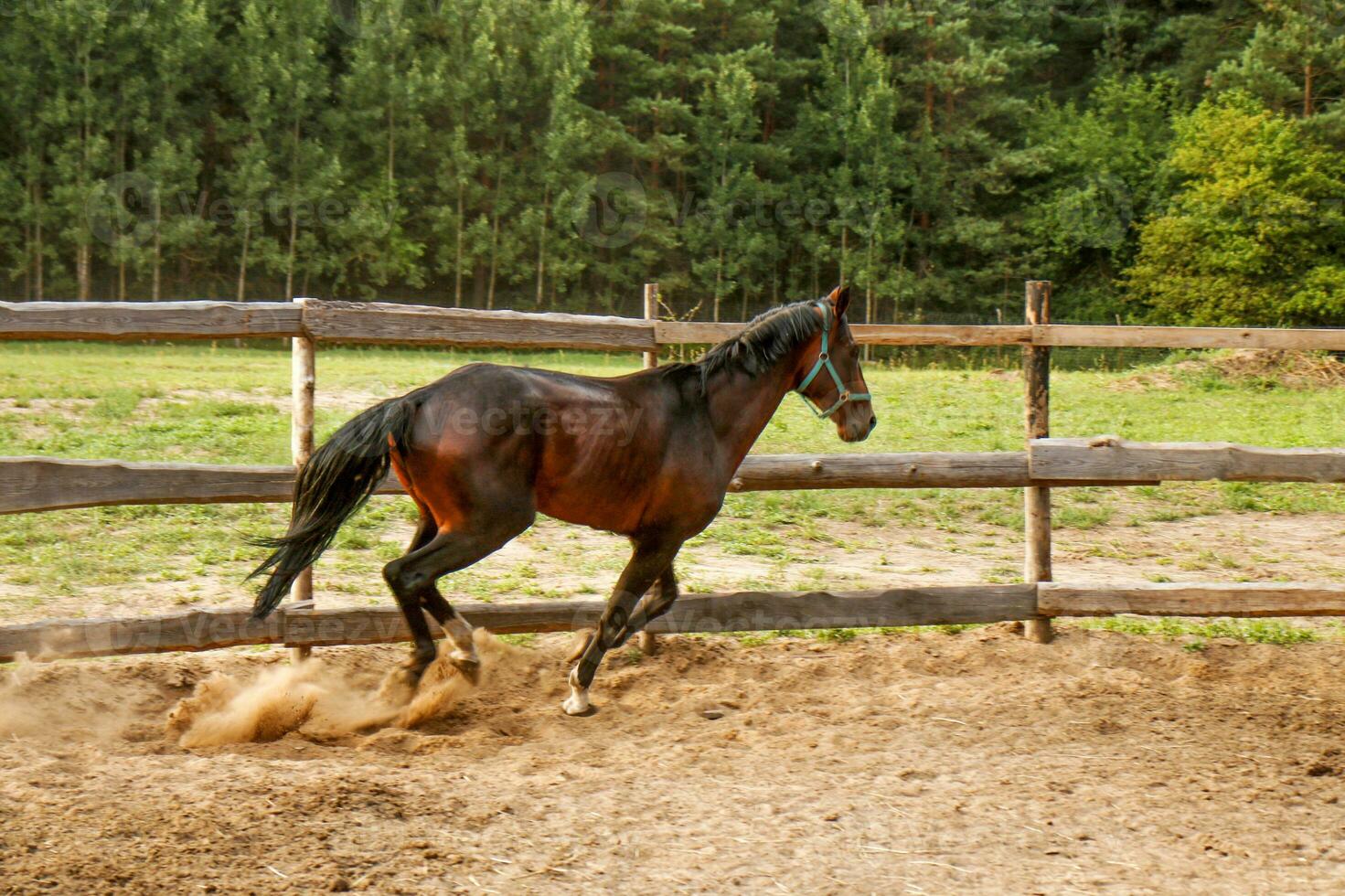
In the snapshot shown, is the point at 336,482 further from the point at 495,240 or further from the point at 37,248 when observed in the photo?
the point at 495,240

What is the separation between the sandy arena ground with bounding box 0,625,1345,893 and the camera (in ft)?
10.6

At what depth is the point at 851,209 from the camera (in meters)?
35.3

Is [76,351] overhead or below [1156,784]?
overhead

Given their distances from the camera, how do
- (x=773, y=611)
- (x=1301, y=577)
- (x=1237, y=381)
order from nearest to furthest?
(x=773, y=611) < (x=1301, y=577) < (x=1237, y=381)

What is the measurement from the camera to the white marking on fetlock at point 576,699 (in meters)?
4.82

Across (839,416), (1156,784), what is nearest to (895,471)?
(839,416)

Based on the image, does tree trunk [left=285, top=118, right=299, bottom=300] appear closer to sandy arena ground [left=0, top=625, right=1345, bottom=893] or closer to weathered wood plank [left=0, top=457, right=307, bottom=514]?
weathered wood plank [left=0, top=457, right=307, bottom=514]

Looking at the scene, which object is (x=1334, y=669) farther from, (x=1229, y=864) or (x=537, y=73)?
(x=537, y=73)

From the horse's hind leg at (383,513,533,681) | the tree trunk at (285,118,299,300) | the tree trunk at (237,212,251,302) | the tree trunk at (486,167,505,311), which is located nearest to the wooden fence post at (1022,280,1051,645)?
the horse's hind leg at (383,513,533,681)

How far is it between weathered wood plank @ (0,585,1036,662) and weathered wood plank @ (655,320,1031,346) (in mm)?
1317

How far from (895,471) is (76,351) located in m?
18.5

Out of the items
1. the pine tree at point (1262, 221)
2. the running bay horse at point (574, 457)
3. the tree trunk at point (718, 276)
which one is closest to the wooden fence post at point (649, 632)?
the running bay horse at point (574, 457)

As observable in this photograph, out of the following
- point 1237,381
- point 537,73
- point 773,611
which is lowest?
point 773,611

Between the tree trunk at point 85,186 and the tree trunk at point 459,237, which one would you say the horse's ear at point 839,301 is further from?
the tree trunk at point 459,237
